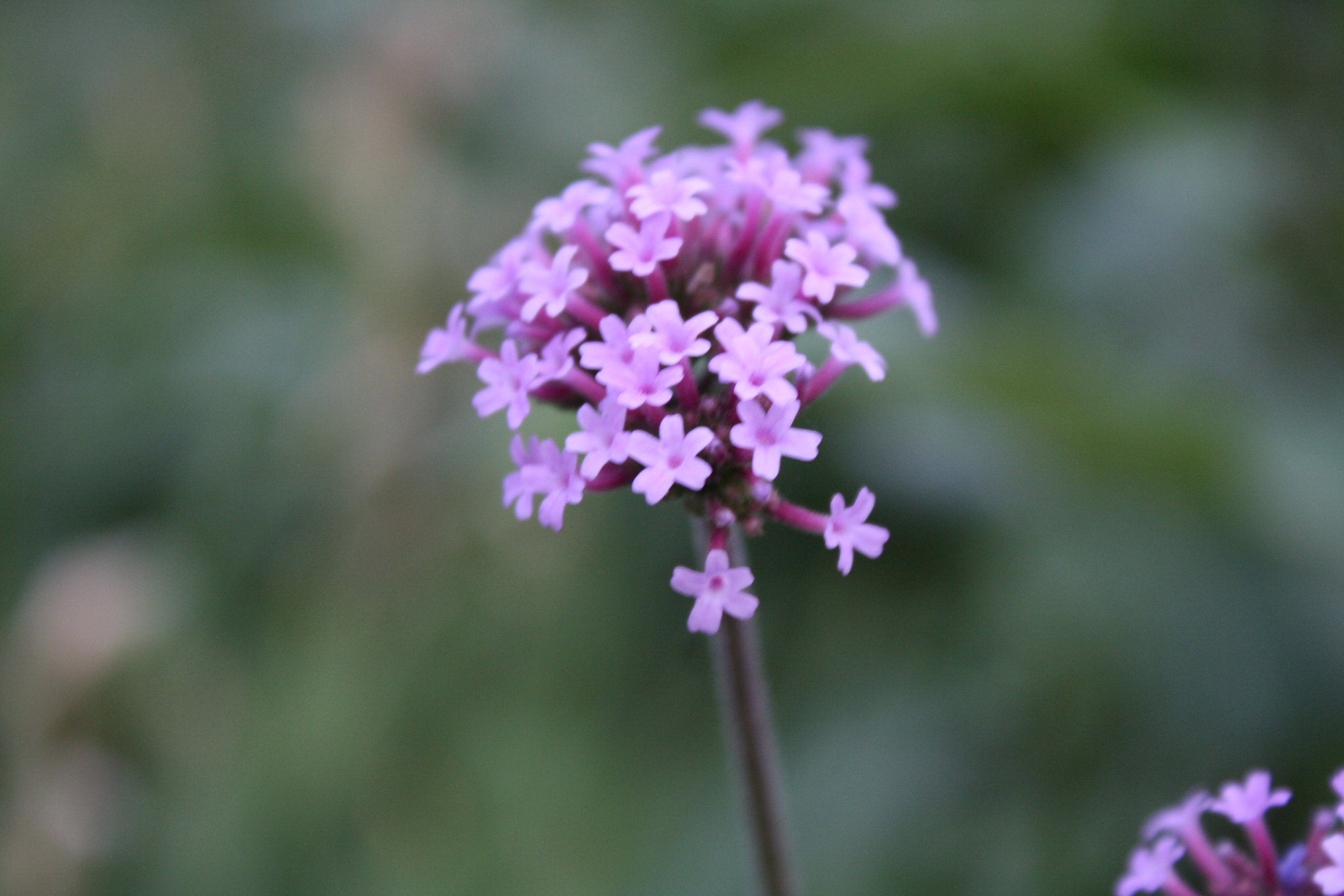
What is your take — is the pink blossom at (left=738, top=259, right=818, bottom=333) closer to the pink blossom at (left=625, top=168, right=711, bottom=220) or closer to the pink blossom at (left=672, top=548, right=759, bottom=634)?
the pink blossom at (left=625, top=168, right=711, bottom=220)

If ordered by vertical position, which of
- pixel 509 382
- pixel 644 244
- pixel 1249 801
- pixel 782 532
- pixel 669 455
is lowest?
pixel 1249 801

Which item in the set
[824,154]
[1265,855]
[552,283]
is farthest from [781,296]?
[1265,855]

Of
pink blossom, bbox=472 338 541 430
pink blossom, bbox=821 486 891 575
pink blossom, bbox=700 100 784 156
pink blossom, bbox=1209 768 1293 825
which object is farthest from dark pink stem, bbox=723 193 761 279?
pink blossom, bbox=1209 768 1293 825

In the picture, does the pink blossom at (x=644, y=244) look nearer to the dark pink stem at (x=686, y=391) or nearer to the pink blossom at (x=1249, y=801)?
the dark pink stem at (x=686, y=391)

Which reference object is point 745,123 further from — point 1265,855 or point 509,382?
point 1265,855

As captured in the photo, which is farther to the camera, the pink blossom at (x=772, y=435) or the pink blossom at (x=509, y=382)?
the pink blossom at (x=509, y=382)

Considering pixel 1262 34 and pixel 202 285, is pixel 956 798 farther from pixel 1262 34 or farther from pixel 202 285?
pixel 202 285

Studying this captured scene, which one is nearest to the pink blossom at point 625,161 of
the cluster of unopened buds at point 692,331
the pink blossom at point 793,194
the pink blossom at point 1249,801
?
the cluster of unopened buds at point 692,331
